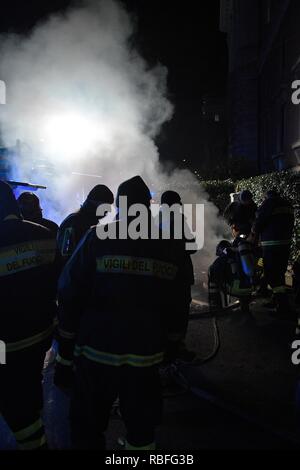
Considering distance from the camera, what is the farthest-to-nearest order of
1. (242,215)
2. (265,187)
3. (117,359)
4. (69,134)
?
(69,134) < (265,187) < (242,215) < (117,359)

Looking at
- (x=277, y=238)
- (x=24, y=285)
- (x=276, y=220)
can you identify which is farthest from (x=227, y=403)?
(x=276, y=220)

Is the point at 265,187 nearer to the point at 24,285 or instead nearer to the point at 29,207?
the point at 29,207

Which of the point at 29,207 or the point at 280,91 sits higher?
the point at 280,91

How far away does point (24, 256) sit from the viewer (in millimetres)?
2414

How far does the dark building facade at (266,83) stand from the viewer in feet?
46.3

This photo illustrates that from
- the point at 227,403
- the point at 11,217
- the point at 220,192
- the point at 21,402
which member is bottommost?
the point at 227,403

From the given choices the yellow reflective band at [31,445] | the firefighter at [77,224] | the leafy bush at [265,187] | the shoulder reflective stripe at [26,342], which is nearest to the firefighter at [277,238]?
the leafy bush at [265,187]

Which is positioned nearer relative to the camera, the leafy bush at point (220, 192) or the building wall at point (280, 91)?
the leafy bush at point (220, 192)

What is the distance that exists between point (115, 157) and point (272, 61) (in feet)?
29.9

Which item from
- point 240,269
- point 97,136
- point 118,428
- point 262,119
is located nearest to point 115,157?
point 97,136

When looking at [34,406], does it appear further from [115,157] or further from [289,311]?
[115,157]

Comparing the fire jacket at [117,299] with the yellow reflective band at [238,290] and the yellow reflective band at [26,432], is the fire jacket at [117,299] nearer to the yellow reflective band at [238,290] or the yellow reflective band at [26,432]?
the yellow reflective band at [26,432]

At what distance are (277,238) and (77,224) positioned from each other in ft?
9.59

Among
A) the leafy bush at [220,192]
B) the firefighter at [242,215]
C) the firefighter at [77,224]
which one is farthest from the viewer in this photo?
the leafy bush at [220,192]
